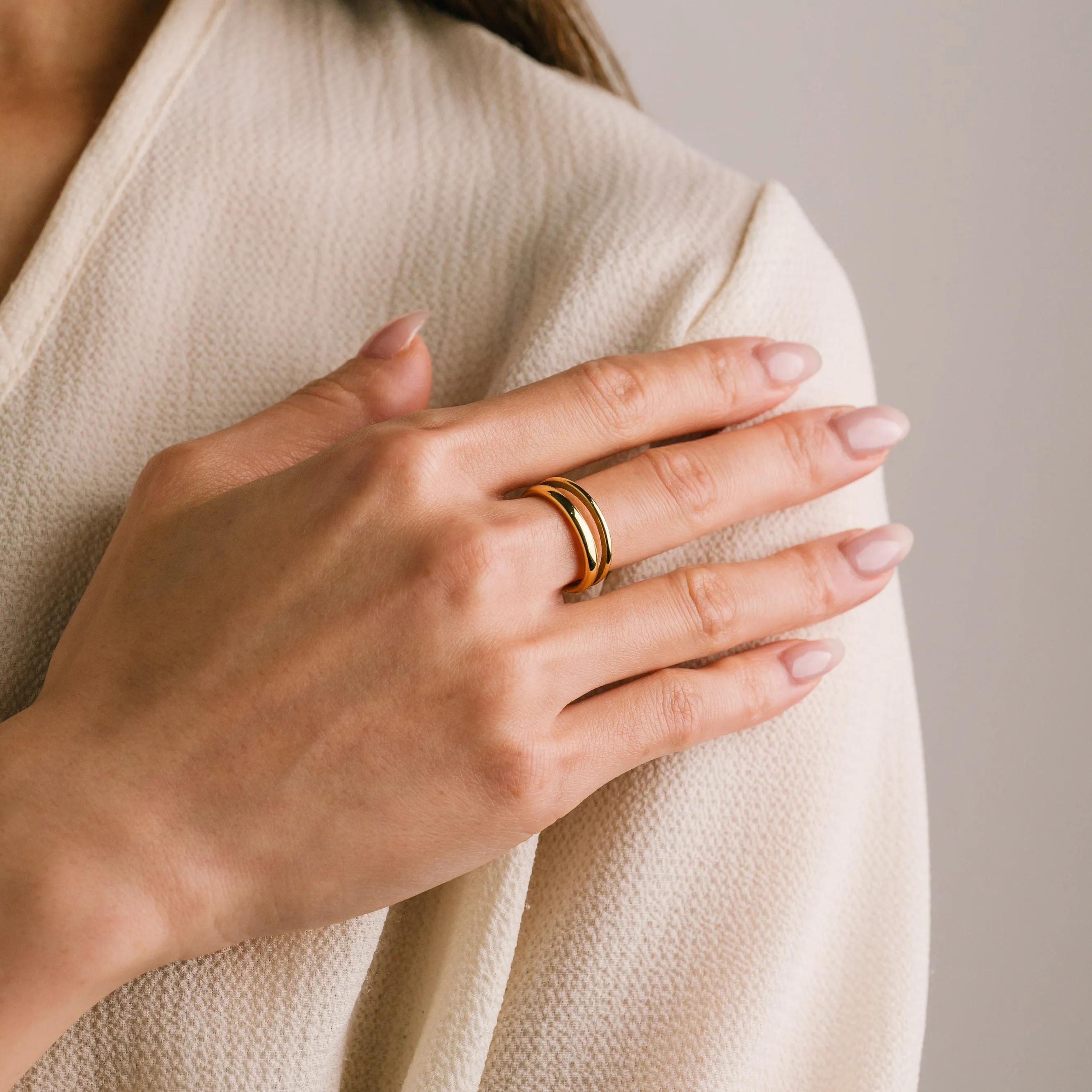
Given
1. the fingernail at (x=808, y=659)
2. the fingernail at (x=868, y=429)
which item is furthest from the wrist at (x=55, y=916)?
the fingernail at (x=868, y=429)

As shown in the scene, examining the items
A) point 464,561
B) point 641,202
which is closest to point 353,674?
point 464,561

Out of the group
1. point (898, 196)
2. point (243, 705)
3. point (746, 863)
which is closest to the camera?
point (243, 705)

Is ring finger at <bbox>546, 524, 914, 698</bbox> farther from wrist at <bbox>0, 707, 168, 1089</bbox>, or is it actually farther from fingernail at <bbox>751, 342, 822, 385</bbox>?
wrist at <bbox>0, 707, 168, 1089</bbox>

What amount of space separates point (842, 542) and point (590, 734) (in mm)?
209

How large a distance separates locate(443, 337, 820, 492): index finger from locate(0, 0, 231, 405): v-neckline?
315 mm

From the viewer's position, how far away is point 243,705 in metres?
0.47

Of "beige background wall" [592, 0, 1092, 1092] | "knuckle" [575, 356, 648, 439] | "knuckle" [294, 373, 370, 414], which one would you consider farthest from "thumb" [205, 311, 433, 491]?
"beige background wall" [592, 0, 1092, 1092]

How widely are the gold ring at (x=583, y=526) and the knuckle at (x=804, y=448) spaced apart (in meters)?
0.14

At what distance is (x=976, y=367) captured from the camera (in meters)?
1.01

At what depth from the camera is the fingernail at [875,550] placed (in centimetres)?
58

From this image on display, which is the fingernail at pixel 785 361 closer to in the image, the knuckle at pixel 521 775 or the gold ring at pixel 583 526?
the gold ring at pixel 583 526

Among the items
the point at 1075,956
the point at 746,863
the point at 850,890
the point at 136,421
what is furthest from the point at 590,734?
the point at 1075,956

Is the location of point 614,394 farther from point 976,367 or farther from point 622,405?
point 976,367

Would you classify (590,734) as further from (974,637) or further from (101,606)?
(974,637)
